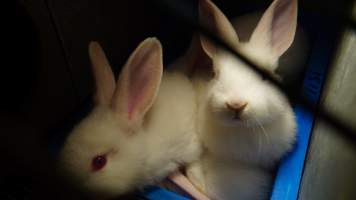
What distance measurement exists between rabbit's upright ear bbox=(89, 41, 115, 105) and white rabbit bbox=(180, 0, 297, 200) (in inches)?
7.5

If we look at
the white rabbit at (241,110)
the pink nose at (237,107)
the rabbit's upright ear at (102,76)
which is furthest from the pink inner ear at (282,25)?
the rabbit's upright ear at (102,76)

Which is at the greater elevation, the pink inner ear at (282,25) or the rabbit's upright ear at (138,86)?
the pink inner ear at (282,25)

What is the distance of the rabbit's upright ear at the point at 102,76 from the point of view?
0.96 metres

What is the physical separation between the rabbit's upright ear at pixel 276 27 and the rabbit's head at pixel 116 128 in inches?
8.4

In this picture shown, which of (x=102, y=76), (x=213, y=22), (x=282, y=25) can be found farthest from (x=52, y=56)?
(x=282, y=25)

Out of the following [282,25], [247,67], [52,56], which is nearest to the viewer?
[247,67]

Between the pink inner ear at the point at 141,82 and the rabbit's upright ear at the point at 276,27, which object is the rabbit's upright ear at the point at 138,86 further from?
the rabbit's upright ear at the point at 276,27

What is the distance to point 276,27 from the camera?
1.04m

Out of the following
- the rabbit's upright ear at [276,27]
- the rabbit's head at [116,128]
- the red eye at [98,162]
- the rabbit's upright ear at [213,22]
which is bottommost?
the red eye at [98,162]

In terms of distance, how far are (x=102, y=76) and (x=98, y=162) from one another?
0.16 metres

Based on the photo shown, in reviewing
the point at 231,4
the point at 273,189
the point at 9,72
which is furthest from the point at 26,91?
the point at 231,4

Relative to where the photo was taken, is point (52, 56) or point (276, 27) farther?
point (52, 56)

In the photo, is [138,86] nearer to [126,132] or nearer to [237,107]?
[126,132]

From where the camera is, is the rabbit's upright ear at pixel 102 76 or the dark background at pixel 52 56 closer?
the dark background at pixel 52 56
